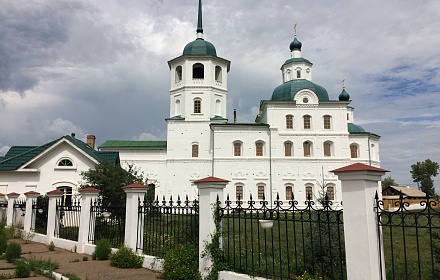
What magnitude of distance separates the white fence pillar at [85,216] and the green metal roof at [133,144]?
21.8 metres

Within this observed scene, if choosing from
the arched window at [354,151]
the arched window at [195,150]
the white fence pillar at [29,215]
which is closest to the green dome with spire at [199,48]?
the arched window at [195,150]

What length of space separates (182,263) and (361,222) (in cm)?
375

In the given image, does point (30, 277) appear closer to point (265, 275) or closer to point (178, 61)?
point (265, 275)

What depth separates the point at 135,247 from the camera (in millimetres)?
8398

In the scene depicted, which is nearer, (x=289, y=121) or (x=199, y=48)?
(x=289, y=121)

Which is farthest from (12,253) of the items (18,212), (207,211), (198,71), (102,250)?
(198,71)

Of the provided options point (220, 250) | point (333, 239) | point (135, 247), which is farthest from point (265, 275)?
point (135, 247)

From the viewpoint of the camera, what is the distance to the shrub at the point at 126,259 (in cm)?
799

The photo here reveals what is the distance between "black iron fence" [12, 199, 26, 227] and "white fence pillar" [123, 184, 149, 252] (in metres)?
7.66

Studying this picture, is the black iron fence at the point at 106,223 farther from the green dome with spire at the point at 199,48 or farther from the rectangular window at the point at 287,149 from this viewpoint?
the green dome with spire at the point at 199,48

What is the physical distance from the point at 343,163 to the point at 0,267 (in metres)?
28.3

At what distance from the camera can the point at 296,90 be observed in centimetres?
3262

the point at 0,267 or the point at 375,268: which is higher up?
the point at 375,268

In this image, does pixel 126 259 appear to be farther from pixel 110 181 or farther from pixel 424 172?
pixel 424 172
